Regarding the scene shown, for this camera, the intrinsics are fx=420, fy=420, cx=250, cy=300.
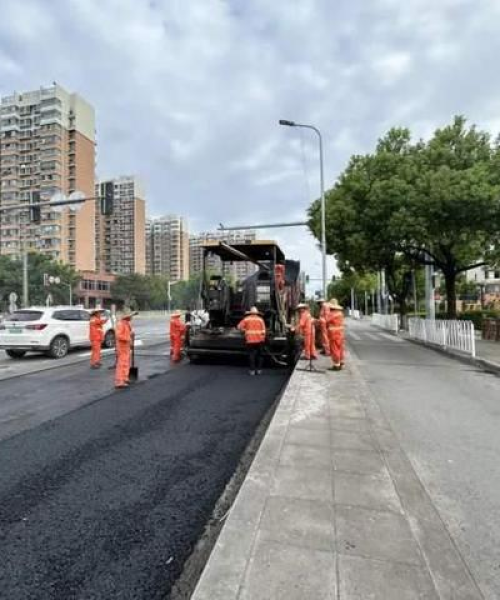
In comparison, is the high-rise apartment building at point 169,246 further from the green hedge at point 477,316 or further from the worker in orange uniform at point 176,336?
the worker in orange uniform at point 176,336

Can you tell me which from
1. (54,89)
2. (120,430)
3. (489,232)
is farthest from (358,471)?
(54,89)

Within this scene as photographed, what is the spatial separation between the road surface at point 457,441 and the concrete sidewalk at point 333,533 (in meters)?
0.21

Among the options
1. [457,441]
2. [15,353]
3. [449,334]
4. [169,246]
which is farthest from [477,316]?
[169,246]

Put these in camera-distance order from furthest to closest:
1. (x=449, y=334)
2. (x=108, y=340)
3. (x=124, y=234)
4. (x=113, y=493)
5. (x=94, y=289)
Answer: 1. (x=124, y=234)
2. (x=94, y=289)
3. (x=108, y=340)
4. (x=449, y=334)
5. (x=113, y=493)

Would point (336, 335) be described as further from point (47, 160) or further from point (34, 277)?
point (47, 160)

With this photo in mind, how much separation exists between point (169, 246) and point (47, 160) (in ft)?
111

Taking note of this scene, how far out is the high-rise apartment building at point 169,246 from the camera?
344 ft

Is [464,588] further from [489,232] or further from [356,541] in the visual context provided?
[489,232]

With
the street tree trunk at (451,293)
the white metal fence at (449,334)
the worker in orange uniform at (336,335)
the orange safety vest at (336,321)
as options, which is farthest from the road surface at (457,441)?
the street tree trunk at (451,293)

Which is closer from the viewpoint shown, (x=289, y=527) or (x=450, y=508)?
(x=289, y=527)

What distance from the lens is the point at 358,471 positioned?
3.83 meters

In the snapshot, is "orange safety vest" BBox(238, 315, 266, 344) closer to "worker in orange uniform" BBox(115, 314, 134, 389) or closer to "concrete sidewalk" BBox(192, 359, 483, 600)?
"worker in orange uniform" BBox(115, 314, 134, 389)

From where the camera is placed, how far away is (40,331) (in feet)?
41.7

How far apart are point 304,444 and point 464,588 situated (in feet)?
7.81
